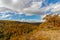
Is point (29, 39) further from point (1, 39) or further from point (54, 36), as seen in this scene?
point (1, 39)

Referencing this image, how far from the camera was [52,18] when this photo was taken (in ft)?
104

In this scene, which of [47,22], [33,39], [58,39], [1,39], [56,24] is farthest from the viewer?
[1,39]

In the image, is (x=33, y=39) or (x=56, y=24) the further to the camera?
(x=56, y=24)

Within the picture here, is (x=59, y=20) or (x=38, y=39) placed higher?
(x=59, y=20)

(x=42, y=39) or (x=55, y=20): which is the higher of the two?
(x=55, y=20)

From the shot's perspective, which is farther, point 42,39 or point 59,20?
point 59,20

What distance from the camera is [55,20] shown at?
30.7m

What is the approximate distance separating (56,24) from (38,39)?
13.9 meters

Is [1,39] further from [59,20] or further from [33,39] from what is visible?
[33,39]

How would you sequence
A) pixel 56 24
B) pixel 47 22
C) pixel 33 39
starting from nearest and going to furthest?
pixel 33 39
pixel 56 24
pixel 47 22

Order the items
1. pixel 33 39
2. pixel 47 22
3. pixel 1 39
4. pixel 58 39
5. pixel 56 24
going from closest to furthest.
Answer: pixel 58 39 < pixel 33 39 < pixel 56 24 < pixel 47 22 < pixel 1 39

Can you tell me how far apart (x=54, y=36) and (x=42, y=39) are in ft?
4.35

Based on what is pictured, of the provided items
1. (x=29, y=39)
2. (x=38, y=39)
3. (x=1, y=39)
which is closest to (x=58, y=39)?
(x=38, y=39)

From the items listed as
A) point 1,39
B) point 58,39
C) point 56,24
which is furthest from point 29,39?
point 1,39
